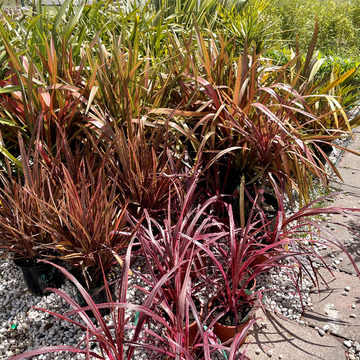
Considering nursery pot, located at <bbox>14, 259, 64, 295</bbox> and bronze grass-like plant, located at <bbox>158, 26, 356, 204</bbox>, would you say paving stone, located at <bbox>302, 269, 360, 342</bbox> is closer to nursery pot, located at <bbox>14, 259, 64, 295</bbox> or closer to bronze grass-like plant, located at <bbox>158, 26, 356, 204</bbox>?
bronze grass-like plant, located at <bbox>158, 26, 356, 204</bbox>

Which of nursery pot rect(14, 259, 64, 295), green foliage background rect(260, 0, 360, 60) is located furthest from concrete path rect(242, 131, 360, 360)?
green foliage background rect(260, 0, 360, 60)

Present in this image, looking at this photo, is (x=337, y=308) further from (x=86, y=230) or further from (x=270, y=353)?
(x=86, y=230)

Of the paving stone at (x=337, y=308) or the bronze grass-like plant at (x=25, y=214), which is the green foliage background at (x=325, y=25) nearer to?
the paving stone at (x=337, y=308)

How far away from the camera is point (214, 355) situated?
4.62 feet

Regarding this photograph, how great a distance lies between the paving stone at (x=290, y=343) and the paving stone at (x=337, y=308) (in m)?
0.06

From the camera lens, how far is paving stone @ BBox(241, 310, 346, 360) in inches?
56.1

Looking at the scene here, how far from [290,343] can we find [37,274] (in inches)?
43.5

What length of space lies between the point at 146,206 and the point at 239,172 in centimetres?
60

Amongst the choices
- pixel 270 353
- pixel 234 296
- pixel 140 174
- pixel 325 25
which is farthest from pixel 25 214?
pixel 325 25

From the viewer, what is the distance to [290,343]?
4.84 feet

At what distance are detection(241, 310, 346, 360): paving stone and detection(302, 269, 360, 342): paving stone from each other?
6 cm

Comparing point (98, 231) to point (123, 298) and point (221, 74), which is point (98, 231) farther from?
point (221, 74)

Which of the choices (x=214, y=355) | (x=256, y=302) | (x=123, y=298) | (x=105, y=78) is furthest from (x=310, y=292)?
(x=105, y=78)

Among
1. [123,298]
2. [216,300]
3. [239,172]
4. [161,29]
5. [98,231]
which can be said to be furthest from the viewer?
[161,29]
